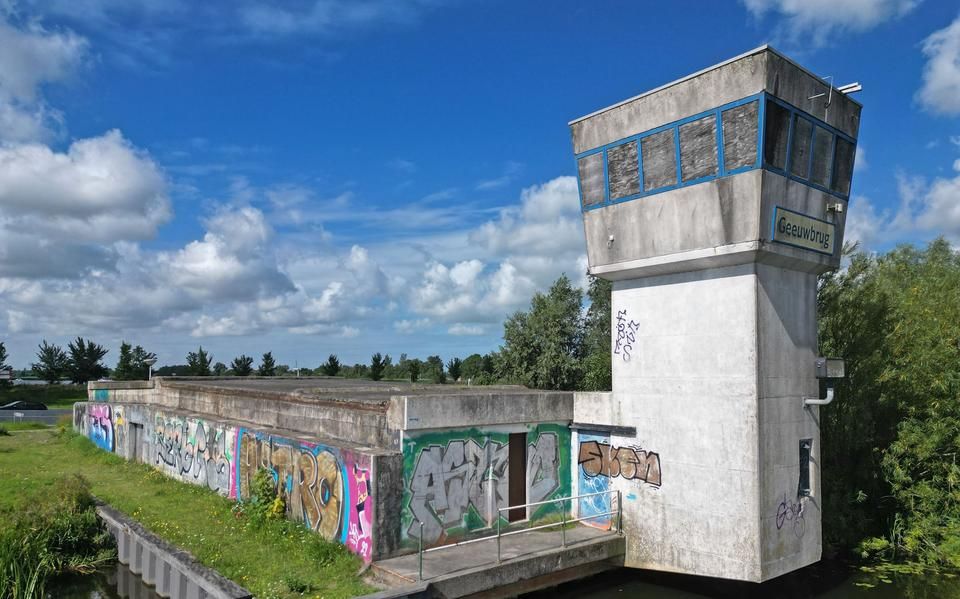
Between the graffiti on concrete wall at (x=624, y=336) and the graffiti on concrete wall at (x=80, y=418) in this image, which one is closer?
the graffiti on concrete wall at (x=624, y=336)

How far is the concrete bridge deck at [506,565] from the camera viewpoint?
1285 centimetres

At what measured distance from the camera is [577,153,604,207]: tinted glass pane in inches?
674

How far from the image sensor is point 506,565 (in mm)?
13789

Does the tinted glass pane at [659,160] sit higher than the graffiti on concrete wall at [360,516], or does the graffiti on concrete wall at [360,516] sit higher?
the tinted glass pane at [659,160]

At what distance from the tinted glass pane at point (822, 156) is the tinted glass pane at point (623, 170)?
4069mm

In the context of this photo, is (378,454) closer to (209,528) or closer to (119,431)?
(209,528)

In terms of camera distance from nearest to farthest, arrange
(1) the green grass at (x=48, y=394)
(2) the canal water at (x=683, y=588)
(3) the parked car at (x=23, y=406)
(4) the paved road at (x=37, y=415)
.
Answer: (2) the canal water at (x=683, y=588) → (4) the paved road at (x=37, y=415) → (3) the parked car at (x=23, y=406) → (1) the green grass at (x=48, y=394)

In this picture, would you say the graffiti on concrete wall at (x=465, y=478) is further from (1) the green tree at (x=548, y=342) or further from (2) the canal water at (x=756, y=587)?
(1) the green tree at (x=548, y=342)

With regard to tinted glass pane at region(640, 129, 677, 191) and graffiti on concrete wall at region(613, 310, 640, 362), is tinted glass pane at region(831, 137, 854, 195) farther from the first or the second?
graffiti on concrete wall at region(613, 310, 640, 362)

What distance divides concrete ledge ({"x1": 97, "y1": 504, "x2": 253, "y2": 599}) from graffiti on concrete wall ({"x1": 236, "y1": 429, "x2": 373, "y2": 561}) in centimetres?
270

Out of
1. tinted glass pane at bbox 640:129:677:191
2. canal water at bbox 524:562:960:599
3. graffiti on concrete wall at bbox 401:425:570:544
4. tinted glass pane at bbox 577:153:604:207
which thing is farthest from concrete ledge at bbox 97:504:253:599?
tinted glass pane at bbox 640:129:677:191

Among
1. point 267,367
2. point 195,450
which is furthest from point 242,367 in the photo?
point 195,450

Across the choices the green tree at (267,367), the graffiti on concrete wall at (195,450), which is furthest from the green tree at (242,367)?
the graffiti on concrete wall at (195,450)

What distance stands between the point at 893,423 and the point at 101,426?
33.3m
